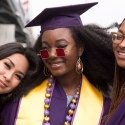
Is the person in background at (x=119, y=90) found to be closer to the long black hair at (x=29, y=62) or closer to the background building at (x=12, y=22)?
the long black hair at (x=29, y=62)

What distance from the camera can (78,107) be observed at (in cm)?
173

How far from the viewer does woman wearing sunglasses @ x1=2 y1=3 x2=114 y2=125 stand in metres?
1.67

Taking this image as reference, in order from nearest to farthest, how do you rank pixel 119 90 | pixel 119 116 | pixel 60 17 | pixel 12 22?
1. pixel 119 116
2. pixel 119 90
3. pixel 60 17
4. pixel 12 22

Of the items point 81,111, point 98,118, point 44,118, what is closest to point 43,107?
point 44,118

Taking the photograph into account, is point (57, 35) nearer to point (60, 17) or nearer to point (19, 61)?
point (60, 17)

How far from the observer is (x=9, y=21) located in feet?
11.9

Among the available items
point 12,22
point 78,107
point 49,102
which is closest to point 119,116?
point 78,107

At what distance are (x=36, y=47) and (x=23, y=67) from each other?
20 cm

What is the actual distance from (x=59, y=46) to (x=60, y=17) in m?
0.20

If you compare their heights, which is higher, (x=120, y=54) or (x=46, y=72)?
(x=120, y=54)

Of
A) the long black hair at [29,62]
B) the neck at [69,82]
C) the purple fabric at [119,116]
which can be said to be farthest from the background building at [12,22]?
the purple fabric at [119,116]

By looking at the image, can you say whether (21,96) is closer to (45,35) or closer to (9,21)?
(45,35)

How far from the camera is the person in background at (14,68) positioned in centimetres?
170

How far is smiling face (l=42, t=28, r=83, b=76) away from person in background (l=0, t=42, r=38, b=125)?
0.18m
